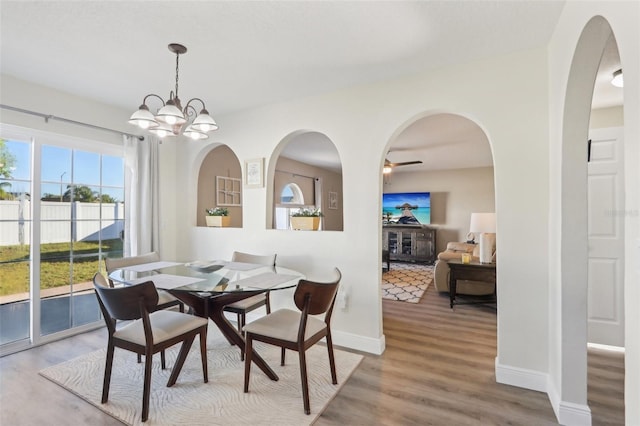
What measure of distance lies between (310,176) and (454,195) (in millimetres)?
3779

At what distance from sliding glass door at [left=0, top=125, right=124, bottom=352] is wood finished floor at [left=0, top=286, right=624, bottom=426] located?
1.14ft

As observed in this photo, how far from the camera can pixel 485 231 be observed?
4543mm

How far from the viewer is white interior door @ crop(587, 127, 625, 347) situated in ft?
9.54

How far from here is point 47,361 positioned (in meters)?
2.59

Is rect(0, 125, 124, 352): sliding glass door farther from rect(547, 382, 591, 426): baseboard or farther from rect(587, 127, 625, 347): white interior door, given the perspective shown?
rect(587, 127, 625, 347): white interior door

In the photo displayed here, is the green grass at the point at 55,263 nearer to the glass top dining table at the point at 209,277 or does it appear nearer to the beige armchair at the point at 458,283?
the glass top dining table at the point at 209,277

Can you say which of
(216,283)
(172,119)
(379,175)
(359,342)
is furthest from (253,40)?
(359,342)

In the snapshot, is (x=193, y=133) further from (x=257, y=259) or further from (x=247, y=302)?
(x=247, y=302)

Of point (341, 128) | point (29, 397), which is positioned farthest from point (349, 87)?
point (29, 397)

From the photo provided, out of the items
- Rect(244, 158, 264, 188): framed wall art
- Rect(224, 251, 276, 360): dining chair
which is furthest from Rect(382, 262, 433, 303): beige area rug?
Rect(244, 158, 264, 188): framed wall art

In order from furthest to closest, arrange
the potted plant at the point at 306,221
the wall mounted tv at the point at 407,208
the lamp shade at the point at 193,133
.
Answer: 1. the wall mounted tv at the point at 407,208
2. the potted plant at the point at 306,221
3. the lamp shade at the point at 193,133

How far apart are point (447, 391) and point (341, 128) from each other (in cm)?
232

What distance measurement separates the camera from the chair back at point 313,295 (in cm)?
188

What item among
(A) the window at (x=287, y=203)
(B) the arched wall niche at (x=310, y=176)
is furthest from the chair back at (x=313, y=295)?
(A) the window at (x=287, y=203)
